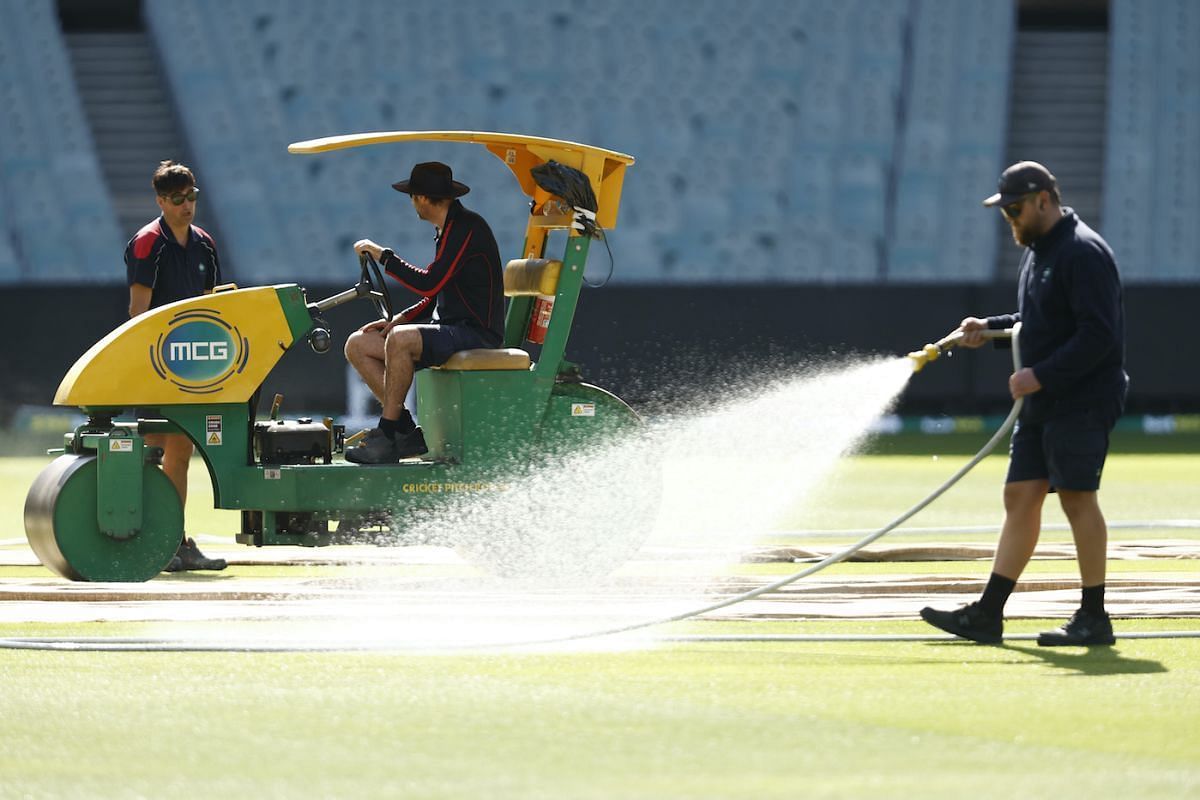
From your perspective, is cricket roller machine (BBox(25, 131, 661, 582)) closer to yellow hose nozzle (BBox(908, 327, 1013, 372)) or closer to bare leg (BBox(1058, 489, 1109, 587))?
yellow hose nozzle (BBox(908, 327, 1013, 372))

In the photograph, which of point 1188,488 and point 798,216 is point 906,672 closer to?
point 1188,488

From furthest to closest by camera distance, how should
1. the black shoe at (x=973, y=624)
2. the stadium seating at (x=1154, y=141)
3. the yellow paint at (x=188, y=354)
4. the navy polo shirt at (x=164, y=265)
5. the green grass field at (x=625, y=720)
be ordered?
the stadium seating at (x=1154, y=141), the navy polo shirt at (x=164, y=265), the yellow paint at (x=188, y=354), the black shoe at (x=973, y=624), the green grass field at (x=625, y=720)

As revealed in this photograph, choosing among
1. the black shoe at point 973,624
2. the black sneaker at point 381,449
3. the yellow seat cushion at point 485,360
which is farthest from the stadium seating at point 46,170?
the black shoe at point 973,624

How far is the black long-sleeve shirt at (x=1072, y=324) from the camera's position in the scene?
620 cm

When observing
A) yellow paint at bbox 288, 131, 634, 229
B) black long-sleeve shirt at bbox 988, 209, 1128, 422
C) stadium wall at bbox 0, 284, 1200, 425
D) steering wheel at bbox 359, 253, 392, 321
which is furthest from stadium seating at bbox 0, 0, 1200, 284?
black long-sleeve shirt at bbox 988, 209, 1128, 422

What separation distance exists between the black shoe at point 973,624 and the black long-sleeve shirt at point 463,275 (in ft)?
8.31

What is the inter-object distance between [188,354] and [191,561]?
1290 mm

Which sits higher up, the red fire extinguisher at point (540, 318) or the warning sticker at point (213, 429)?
the red fire extinguisher at point (540, 318)

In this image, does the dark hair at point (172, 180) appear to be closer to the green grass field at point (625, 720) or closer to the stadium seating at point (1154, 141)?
the green grass field at point (625, 720)

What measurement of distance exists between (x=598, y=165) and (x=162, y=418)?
2.13 m

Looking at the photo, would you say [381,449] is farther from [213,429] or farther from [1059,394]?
[1059,394]

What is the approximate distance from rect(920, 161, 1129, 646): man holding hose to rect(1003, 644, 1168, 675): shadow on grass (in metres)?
0.07

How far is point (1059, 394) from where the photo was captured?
20.7 feet

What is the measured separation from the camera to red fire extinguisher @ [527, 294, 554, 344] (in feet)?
27.4
